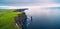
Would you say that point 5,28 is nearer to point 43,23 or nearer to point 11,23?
point 11,23

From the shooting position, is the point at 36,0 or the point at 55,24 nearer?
the point at 55,24

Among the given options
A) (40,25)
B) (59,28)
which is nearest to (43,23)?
(40,25)

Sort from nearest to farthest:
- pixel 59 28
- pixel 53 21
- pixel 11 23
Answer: pixel 11 23 < pixel 59 28 < pixel 53 21

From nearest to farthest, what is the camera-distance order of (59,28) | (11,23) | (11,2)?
(11,23)
(59,28)
(11,2)

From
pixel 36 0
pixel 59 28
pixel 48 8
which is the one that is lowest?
pixel 59 28

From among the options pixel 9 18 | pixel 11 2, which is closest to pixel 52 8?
pixel 11 2

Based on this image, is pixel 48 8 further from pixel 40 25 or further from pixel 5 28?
pixel 5 28

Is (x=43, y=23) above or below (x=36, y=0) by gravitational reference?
below

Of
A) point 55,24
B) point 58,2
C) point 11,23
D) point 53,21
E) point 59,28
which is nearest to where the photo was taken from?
point 11,23

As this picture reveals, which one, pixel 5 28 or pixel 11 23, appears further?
pixel 11 23
